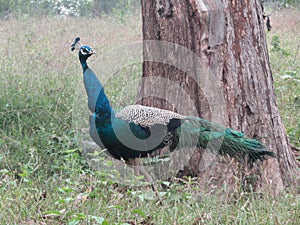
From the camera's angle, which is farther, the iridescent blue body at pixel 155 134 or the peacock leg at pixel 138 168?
the peacock leg at pixel 138 168

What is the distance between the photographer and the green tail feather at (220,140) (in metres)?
4.11

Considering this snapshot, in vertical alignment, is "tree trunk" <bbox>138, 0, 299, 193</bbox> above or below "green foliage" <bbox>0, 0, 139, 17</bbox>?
below

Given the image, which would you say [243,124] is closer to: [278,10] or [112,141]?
[112,141]

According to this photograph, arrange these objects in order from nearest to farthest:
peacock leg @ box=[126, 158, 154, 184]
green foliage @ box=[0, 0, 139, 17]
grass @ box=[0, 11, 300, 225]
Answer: grass @ box=[0, 11, 300, 225] → peacock leg @ box=[126, 158, 154, 184] → green foliage @ box=[0, 0, 139, 17]

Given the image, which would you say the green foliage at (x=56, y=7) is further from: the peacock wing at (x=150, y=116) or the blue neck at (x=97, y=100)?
the peacock wing at (x=150, y=116)

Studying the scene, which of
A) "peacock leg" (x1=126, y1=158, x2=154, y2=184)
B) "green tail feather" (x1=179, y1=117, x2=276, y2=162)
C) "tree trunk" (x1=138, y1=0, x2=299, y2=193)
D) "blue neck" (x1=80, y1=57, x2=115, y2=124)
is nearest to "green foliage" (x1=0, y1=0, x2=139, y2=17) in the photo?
"blue neck" (x1=80, y1=57, x2=115, y2=124)

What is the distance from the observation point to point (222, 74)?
4203mm

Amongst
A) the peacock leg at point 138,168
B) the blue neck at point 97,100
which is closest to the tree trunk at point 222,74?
the peacock leg at point 138,168

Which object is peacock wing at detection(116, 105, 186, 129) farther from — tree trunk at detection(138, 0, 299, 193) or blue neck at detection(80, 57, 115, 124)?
tree trunk at detection(138, 0, 299, 193)

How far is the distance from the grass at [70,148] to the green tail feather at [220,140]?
336 mm

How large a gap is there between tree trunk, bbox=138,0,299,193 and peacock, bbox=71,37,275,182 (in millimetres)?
148

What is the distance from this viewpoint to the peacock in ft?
13.4

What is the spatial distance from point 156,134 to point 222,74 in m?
0.68

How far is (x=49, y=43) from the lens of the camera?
8.70 meters
